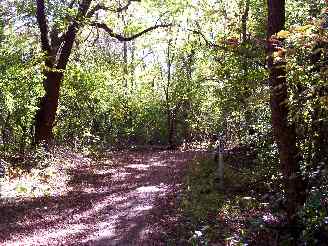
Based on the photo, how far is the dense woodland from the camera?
30.4 ft

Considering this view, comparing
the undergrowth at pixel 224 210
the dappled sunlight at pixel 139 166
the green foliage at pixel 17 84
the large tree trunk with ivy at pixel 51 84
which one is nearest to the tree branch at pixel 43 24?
the large tree trunk with ivy at pixel 51 84

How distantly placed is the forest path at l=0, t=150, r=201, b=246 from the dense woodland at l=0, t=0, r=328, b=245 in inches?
20.7

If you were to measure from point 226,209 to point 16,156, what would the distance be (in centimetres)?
937

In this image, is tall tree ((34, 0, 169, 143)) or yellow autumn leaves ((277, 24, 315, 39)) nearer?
yellow autumn leaves ((277, 24, 315, 39))

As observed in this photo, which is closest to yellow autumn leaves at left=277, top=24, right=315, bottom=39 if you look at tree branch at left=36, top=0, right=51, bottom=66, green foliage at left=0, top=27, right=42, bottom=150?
green foliage at left=0, top=27, right=42, bottom=150

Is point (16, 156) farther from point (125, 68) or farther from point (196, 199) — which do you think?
point (125, 68)

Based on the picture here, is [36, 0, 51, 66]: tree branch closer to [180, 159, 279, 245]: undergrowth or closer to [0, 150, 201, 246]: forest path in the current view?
[0, 150, 201, 246]: forest path

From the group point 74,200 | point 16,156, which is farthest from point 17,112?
point 74,200

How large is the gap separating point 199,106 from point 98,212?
23.7m

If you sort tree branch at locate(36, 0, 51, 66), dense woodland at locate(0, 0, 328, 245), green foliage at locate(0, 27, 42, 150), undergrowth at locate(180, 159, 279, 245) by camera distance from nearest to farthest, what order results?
dense woodland at locate(0, 0, 328, 245) < undergrowth at locate(180, 159, 279, 245) < green foliage at locate(0, 27, 42, 150) < tree branch at locate(36, 0, 51, 66)

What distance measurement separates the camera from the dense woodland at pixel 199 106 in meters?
9.27

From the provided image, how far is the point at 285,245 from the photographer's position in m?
9.31

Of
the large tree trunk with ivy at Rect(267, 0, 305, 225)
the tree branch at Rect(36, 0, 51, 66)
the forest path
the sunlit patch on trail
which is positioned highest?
the tree branch at Rect(36, 0, 51, 66)

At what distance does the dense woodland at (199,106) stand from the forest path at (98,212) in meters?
0.53
